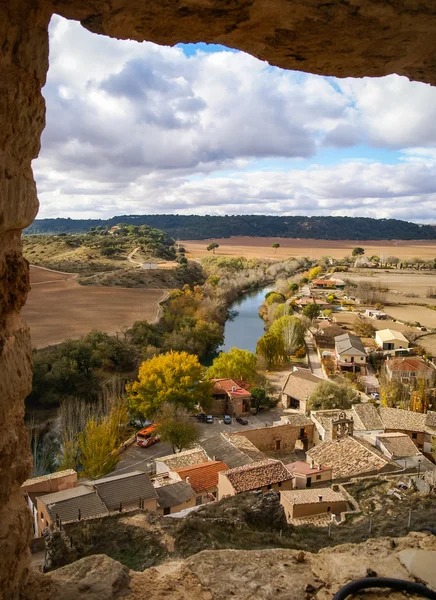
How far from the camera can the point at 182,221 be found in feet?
591

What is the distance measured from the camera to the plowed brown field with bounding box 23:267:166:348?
3630 centimetres

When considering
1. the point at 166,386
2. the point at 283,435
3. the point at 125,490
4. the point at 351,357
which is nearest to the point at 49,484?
the point at 125,490

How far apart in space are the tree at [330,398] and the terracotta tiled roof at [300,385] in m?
0.95

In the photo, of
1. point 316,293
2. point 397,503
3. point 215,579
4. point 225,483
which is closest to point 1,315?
point 215,579

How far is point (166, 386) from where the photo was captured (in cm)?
2236

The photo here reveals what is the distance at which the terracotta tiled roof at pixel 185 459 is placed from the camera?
17391 mm

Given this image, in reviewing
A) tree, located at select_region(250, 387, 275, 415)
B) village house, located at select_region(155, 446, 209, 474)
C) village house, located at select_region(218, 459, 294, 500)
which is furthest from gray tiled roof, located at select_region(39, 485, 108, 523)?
tree, located at select_region(250, 387, 275, 415)

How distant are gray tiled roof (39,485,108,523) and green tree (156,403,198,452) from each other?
256 inches

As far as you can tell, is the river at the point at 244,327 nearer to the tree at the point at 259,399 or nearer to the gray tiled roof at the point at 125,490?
the tree at the point at 259,399

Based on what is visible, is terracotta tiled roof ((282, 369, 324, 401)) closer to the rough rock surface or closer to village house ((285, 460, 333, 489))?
village house ((285, 460, 333, 489))

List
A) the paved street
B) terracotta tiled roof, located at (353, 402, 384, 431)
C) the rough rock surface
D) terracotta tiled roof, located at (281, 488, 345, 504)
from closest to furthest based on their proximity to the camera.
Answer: the rough rock surface < terracotta tiled roof, located at (281, 488, 345, 504) < the paved street < terracotta tiled roof, located at (353, 402, 384, 431)

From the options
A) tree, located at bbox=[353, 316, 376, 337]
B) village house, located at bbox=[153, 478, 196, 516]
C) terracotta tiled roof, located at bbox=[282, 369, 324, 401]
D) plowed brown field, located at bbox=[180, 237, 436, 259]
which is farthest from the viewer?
plowed brown field, located at bbox=[180, 237, 436, 259]

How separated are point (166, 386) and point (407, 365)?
1579 cm

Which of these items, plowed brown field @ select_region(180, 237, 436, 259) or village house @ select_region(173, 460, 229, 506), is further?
plowed brown field @ select_region(180, 237, 436, 259)
